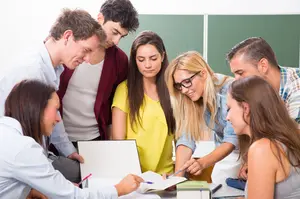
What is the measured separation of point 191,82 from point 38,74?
747 mm

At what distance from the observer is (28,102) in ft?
4.77

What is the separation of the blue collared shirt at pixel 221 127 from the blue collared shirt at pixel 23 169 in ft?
2.65

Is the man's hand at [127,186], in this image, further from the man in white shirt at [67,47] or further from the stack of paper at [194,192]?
the man in white shirt at [67,47]

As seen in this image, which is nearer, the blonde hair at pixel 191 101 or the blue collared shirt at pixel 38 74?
the blue collared shirt at pixel 38 74

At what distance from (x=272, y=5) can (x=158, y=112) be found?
8.16 feet

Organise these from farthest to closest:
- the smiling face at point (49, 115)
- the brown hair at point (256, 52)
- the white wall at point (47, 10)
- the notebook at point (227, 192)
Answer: the white wall at point (47, 10)
the brown hair at point (256, 52)
the notebook at point (227, 192)
the smiling face at point (49, 115)

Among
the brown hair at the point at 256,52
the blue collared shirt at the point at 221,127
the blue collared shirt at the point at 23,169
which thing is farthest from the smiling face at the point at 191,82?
the blue collared shirt at the point at 23,169

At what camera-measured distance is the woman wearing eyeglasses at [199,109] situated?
2.04 meters

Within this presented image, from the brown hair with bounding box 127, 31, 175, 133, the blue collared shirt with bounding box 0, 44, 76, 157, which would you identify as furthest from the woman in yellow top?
the blue collared shirt with bounding box 0, 44, 76, 157

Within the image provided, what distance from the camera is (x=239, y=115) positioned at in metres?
1.54

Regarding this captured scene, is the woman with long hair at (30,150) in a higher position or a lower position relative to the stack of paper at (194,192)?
higher

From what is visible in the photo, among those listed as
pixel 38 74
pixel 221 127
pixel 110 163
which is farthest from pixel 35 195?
pixel 221 127

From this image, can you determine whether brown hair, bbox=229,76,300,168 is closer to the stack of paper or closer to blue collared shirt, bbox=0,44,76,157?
the stack of paper

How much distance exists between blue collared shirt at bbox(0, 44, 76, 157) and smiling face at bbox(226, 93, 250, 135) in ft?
2.72
